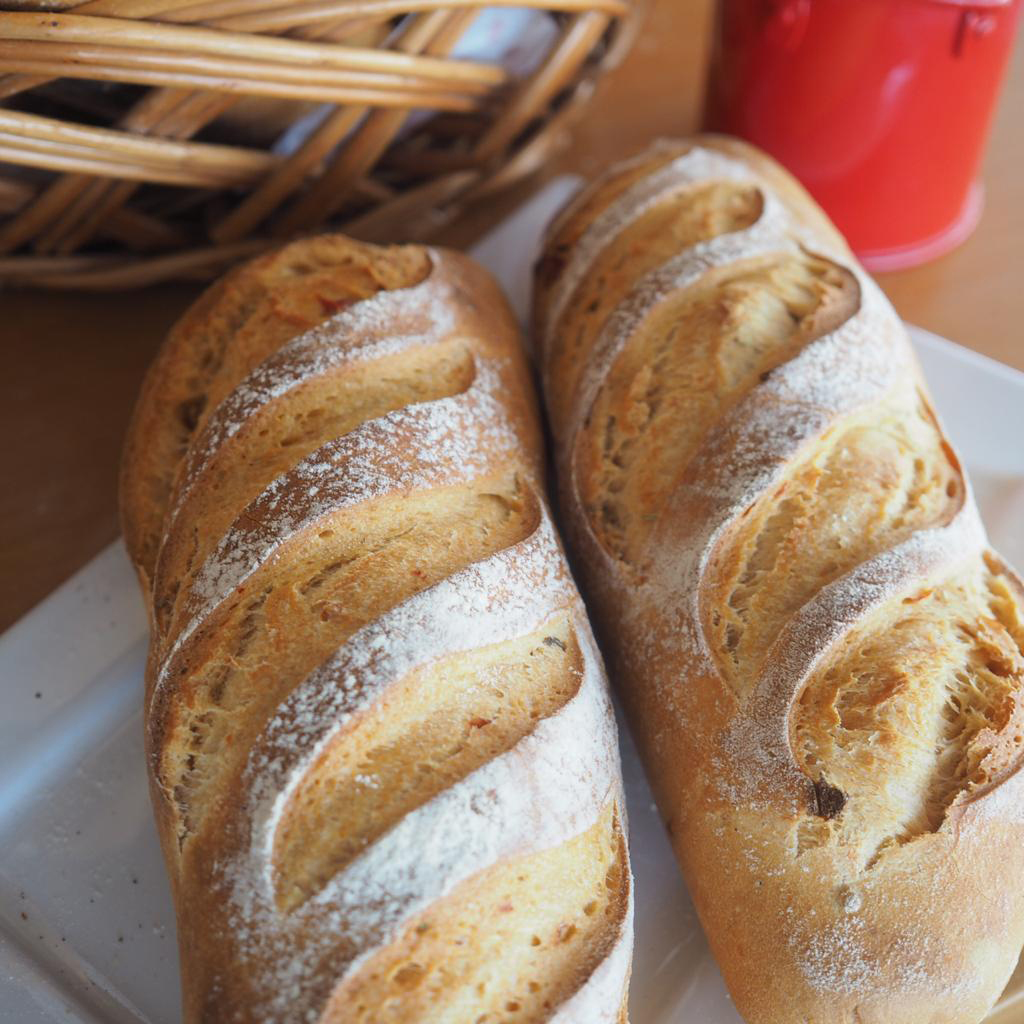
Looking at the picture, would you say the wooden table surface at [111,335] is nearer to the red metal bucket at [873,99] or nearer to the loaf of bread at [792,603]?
the red metal bucket at [873,99]

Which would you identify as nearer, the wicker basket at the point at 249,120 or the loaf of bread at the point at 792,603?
the loaf of bread at the point at 792,603

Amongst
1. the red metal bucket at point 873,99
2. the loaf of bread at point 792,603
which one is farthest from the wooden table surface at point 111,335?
the loaf of bread at point 792,603

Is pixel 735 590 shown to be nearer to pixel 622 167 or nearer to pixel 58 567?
pixel 622 167

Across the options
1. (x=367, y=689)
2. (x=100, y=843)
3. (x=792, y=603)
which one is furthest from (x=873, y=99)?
(x=100, y=843)

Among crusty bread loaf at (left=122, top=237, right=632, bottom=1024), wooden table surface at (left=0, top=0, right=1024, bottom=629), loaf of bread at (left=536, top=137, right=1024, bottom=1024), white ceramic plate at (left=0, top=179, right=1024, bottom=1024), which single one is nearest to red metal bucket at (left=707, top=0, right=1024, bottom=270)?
wooden table surface at (left=0, top=0, right=1024, bottom=629)

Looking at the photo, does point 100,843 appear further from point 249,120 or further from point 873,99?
point 873,99

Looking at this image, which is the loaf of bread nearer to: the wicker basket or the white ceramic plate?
the white ceramic plate

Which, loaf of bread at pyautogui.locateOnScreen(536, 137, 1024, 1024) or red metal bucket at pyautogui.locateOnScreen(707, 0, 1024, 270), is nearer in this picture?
loaf of bread at pyautogui.locateOnScreen(536, 137, 1024, 1024)
